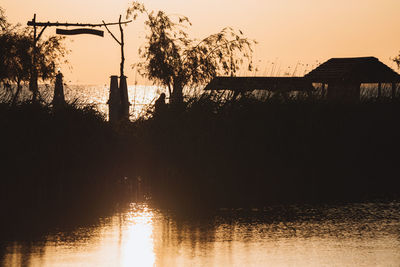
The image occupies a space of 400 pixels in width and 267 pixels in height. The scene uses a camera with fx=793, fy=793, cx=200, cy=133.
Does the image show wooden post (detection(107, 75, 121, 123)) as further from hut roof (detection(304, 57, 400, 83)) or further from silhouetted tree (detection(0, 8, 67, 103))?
hut roof (detection(304, 57, 400, 83))

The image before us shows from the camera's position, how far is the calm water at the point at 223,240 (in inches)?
349

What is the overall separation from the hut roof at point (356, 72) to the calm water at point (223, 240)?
33719mm

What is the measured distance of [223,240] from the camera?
1013 centimetres

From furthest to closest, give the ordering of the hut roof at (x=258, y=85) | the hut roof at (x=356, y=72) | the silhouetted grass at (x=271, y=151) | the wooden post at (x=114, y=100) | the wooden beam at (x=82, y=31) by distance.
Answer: the hut roof at (x=356, y=72) < the wooden beam at (x=82, y=31) < the wooden post at (x=114, y=100) < the hut roof at (x=258, y=85) < the silhouetted grass at (x=271, y=151)

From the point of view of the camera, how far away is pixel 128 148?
53.3ft

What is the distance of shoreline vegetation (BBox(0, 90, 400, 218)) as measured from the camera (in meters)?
14.5

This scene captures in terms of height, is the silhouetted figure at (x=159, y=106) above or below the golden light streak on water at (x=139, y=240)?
above

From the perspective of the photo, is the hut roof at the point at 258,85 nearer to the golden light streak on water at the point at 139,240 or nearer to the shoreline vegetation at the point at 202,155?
the shoreline vegetation at the point at 202,155

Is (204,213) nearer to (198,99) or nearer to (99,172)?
(99,172)

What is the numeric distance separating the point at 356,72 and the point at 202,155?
32601 millimetres

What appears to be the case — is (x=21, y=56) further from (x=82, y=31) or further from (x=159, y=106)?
(x=159, y=106)

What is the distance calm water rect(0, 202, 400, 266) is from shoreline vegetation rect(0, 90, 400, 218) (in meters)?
1.47

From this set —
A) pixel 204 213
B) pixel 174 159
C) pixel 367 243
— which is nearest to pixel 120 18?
pixel 174 159

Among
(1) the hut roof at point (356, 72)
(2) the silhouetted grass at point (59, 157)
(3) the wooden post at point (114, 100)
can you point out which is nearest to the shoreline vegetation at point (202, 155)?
(2) the silhouetted grass at point (59, 157)
